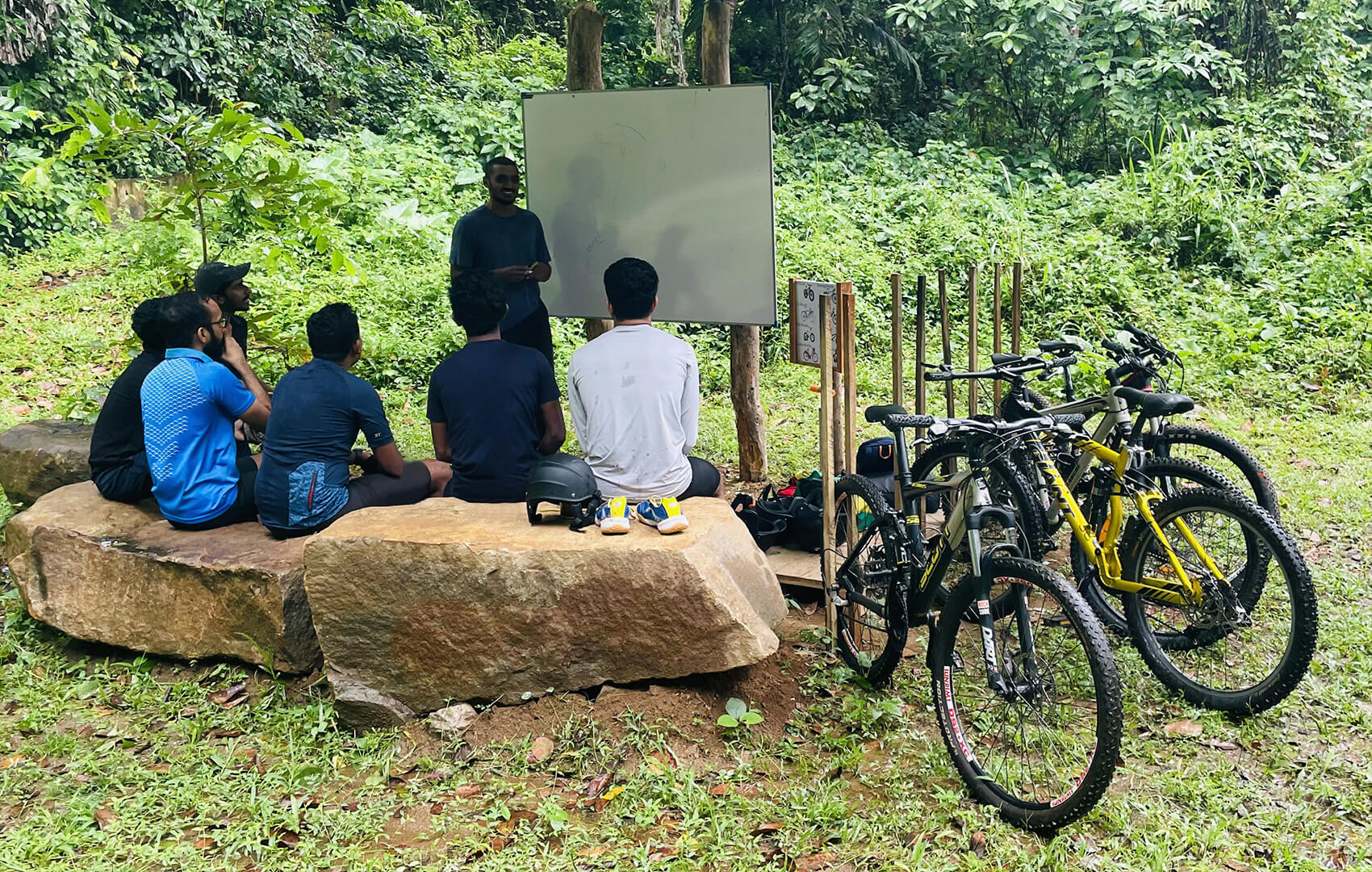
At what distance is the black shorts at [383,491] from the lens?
Result: 505 centimetres

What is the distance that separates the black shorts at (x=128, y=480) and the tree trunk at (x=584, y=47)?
8.96 feet

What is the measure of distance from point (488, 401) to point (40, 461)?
295cm

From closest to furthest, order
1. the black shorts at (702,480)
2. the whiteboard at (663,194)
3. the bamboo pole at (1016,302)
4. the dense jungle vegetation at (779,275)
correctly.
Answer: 1. the dense jungle vegetation at (779,275)
2. the black shorts at (702,480)
3. the bamboo pole at (1016,302)
4. the whiteboard at (663,194)

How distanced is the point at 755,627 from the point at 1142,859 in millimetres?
1488

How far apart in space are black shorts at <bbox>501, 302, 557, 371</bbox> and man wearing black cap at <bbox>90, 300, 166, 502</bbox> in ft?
6.79

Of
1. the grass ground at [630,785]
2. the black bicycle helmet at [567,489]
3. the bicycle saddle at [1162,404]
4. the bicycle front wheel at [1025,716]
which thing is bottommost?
the grass ground at [630,785]

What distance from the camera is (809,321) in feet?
16.1

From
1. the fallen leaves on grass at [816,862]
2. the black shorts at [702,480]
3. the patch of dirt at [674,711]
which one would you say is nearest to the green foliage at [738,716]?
the patch of dirt at [674,711]

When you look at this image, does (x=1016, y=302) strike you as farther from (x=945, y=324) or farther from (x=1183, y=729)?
(x=1183, y=729)

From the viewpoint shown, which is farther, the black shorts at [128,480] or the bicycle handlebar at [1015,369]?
the black shorts at [128,480]

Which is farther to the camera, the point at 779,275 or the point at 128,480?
the point at 779,275

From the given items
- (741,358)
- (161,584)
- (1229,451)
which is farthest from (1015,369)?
(161,584)

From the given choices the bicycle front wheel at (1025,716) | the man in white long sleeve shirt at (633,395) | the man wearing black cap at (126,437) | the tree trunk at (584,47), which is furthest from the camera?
the tree trunk at (584,47)

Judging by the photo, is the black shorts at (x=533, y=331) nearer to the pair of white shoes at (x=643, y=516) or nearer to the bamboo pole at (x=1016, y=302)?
the pair of white shoes at (x=643, y=516)
